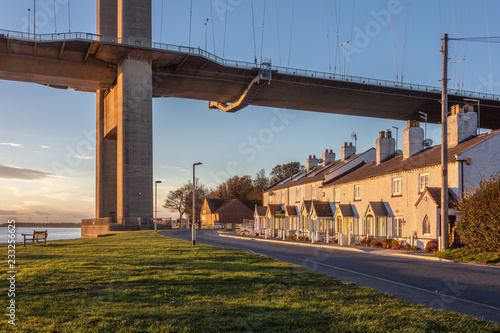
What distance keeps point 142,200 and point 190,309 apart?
5636 cm

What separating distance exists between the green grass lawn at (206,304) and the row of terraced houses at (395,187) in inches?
696

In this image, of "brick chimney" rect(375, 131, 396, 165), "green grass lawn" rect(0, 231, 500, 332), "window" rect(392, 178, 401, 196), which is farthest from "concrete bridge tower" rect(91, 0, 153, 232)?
"green grass lawn" rect(0, 231, 500, 332)

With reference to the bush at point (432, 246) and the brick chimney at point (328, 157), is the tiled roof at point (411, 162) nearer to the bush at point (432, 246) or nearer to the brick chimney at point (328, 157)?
the bush at point (432, 246)

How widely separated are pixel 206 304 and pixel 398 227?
2709 centimetres

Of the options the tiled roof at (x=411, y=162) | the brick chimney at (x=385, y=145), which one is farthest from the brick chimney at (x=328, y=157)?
the brick chimney at (x=385, y=145)

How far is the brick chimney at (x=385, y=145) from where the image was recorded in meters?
42.1

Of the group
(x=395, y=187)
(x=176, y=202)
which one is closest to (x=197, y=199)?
(x=176, y=202)

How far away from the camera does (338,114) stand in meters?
81.4

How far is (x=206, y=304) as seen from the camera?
9430mm

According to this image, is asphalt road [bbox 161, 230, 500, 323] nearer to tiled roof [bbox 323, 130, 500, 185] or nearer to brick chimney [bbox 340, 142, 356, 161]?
tiled roof [bbox 323, 130, 500, 185]

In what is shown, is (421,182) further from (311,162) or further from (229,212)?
(229,212)

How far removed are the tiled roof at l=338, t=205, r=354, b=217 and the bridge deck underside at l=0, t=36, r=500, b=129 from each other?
112 ft

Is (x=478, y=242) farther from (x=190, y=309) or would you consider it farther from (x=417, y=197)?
(x=190, y=309)

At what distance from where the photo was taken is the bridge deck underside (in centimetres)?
6216
